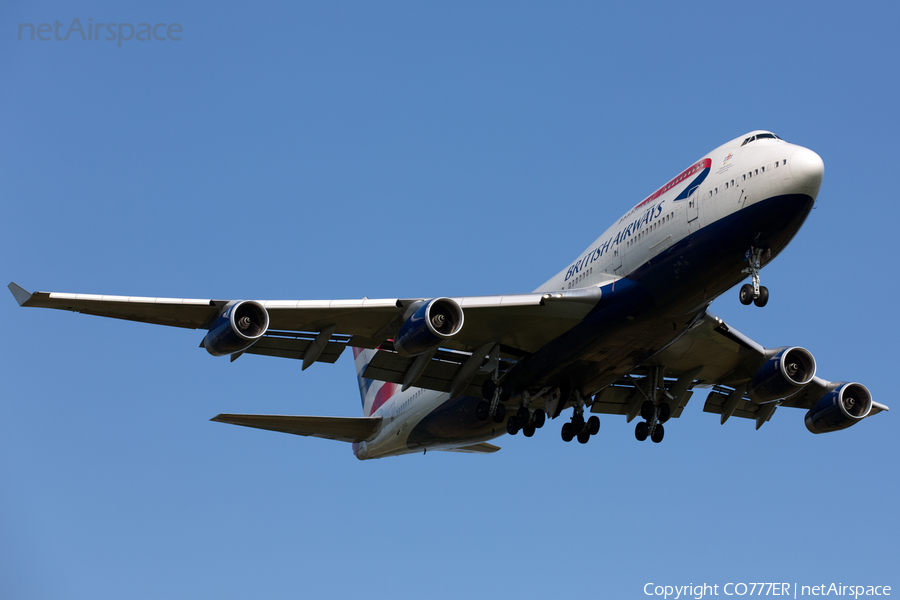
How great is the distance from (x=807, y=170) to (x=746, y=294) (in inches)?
131

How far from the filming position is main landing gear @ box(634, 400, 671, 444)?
29.2 m

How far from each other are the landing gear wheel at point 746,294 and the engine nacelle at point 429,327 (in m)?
7.12

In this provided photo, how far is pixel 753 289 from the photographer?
21.9 metres

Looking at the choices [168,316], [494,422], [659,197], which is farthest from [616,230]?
[168,316]

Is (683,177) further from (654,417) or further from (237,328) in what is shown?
(237,328)

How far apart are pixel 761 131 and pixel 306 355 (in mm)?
13814

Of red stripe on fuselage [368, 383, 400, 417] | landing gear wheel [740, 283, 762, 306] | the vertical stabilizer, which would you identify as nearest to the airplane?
landing gear wheel [740, 283, 762, 306]

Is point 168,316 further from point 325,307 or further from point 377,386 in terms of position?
point 377,386

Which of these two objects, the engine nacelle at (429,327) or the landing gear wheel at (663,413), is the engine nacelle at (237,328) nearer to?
the engine nacelle at (429,327)

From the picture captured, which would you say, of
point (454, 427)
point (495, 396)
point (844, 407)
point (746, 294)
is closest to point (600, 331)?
point (746, 294)

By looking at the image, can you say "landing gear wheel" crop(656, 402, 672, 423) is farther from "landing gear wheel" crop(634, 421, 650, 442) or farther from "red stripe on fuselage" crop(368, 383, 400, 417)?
"red stripe on fuselage" crop(368, 383, 400, 417)

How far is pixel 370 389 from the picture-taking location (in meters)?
37.3

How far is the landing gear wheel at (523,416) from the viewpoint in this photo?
92.0 ft

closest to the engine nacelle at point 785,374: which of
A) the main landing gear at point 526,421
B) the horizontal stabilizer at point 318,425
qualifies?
the main landing gear at point 526,421
